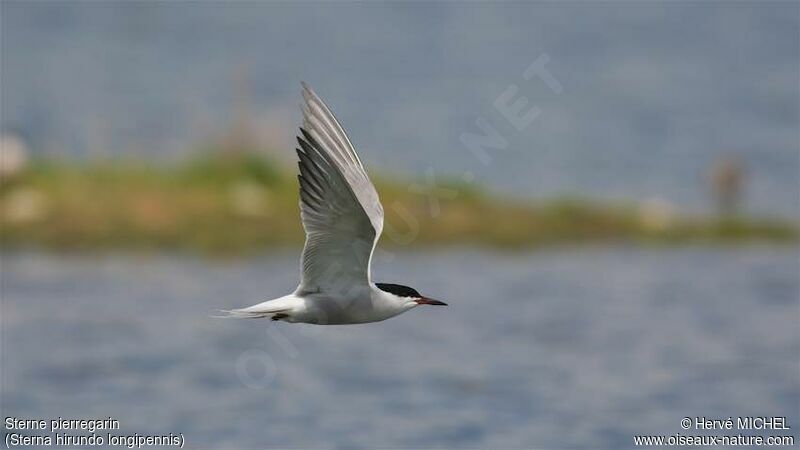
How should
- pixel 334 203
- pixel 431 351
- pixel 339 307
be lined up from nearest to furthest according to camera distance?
pixel 334 203 < pixel 339 307 < pixel 431 351

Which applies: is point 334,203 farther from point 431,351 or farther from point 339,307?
point 431,351

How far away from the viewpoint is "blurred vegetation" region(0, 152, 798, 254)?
15055mm

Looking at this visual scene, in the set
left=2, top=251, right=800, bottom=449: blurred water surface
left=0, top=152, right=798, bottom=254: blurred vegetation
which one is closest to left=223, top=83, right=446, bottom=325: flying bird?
left=2, top=251, right=800, bottom=449: blurred water surface

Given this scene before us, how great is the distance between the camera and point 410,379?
1291cm

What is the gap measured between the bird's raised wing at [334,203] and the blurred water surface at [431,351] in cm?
505

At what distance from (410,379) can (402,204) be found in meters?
3.28

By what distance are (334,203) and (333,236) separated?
6.8 inches

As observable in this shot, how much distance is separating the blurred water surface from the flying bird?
16.3ft

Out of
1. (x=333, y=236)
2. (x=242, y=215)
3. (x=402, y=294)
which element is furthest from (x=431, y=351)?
(x=333, y=236)

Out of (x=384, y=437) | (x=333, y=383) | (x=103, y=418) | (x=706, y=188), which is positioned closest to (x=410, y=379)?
(x=333, y=383)

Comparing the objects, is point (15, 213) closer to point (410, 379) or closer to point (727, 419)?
point (410, 379)

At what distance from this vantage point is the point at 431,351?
13773 mm

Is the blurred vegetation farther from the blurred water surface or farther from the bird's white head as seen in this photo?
the bird's white head

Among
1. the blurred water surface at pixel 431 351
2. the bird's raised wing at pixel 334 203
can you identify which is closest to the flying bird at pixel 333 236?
the bird's raised wing at pixel 334 203
